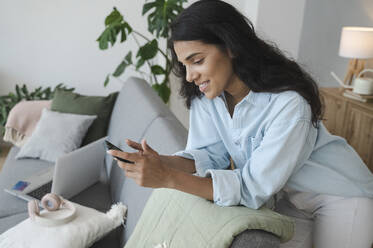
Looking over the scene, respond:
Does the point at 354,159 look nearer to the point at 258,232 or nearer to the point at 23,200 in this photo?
the point at 258,232

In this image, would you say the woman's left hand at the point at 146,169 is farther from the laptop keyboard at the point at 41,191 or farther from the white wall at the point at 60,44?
the white wall at the point at 60,44

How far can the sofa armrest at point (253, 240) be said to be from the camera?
80 cm

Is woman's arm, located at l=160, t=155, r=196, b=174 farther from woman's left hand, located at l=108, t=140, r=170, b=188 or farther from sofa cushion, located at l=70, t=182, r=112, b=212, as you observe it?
sofa cushion, located at l=70, t=182, r=112, b=212

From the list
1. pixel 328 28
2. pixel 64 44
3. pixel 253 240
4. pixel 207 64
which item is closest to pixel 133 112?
pixel 207 64

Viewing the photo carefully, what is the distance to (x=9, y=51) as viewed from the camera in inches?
131

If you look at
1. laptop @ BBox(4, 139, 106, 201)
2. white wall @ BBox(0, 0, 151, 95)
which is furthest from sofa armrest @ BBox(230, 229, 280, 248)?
white wall @ BBox(0, 0, 151, 95)

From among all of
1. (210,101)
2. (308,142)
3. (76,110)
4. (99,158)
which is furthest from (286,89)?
(76,110)

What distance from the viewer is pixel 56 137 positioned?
232 centimetres

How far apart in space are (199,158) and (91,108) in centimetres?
149

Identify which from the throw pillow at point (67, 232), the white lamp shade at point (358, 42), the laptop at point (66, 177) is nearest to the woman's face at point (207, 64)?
the throw pillow at point (67, 232)

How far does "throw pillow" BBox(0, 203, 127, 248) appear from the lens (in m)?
1.29

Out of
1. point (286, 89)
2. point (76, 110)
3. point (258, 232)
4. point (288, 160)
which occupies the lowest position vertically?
point (76, 110)

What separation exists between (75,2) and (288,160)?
9.61 feet

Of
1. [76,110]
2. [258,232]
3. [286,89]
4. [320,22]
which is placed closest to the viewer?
[258,232]
